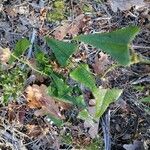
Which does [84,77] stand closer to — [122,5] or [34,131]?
[34,131]

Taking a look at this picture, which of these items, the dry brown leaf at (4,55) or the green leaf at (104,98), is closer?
the green leaf at (104,98)

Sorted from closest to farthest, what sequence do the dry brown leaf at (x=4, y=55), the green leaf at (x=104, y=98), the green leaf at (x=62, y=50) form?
the green leaf at (x=104, y=98), the green leaf at (x=62, y=50), the dry brown leaf at (x=4, y=55)

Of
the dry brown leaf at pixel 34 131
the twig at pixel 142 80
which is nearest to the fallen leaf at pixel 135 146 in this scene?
the twig at pixel 142 80

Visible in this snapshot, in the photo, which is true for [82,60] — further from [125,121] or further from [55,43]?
[125,121]

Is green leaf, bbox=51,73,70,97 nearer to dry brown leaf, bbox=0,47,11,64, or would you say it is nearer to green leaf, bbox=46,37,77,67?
green leaf, bbox=46,37,77,67

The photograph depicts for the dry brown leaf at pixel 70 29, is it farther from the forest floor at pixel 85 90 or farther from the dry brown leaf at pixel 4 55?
the dry brown leaf at pixel 4 55

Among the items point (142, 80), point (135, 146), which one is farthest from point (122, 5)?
point (135, 146)

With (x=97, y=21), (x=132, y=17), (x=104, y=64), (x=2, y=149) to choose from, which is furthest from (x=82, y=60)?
(x=2, y=149)
